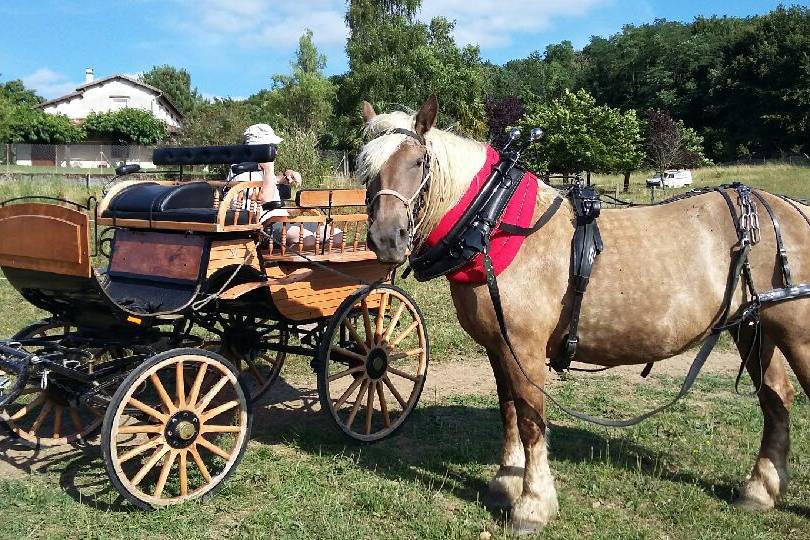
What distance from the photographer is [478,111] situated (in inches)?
1682

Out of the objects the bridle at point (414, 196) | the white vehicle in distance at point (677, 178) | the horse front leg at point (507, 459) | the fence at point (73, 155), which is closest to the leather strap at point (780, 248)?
the horse front leg at point (507, 459)

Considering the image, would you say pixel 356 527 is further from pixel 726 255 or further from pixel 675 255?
pixel 726 255

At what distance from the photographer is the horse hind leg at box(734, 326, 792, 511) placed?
3.82m

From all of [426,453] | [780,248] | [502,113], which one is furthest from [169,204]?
[502,113]

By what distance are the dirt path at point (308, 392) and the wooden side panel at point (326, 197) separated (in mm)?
1830

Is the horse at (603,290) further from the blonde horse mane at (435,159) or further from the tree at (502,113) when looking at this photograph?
the tree at (502,113)

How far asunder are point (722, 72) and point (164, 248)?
59.8 meters

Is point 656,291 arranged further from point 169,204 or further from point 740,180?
point 740,180

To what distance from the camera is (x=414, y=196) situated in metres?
3.33

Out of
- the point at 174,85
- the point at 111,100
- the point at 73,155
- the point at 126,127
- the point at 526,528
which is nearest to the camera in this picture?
the point at 526,528

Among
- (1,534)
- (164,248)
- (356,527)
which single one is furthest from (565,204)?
(1,534)

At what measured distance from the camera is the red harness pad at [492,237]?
353 centimetres

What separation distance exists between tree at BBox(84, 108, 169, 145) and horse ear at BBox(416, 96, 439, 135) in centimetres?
5097

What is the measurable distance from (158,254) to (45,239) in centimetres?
72
